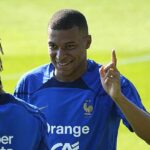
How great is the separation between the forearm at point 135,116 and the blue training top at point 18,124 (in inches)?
39.6

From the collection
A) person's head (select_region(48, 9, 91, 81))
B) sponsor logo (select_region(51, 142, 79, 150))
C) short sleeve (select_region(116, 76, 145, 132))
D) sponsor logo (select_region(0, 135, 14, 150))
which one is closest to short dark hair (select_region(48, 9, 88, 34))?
person's head (select_region(48, 9, 91, 81))

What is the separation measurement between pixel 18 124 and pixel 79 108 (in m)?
1.55

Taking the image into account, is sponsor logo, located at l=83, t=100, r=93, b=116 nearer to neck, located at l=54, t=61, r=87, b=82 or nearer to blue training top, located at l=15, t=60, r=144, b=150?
blue training top, located at l=15, t=60, r=144, b=150

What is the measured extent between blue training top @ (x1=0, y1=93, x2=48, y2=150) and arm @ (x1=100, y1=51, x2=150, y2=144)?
977mm

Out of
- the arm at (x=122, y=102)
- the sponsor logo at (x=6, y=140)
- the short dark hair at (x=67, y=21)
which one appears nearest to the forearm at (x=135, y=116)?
the arm at (x=122, y=102)

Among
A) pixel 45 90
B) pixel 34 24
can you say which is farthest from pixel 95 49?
pixel 45 90

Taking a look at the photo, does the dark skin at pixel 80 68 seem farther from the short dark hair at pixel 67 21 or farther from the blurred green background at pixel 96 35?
the blurred green background at pixel 96 35

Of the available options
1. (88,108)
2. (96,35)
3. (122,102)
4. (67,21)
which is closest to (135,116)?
(122,102)

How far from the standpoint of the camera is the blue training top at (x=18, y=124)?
148 inches

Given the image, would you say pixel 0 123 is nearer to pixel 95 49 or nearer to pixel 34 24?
pixel 95 49

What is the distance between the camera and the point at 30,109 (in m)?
3.85

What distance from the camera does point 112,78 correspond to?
4.75 metres

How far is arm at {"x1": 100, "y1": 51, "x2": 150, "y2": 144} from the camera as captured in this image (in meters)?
4.73

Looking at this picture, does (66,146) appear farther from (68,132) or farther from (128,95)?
(128,95)
